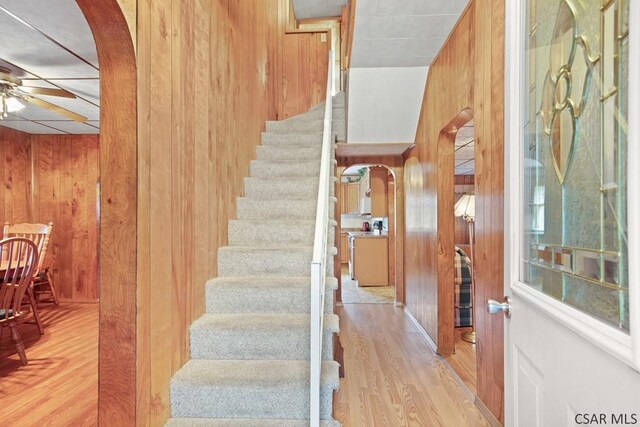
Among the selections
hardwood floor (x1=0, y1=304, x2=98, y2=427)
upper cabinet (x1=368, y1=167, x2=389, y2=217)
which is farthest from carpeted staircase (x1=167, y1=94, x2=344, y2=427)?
upper cabinet (x1=368, y1=167, x2=389, y2=217)

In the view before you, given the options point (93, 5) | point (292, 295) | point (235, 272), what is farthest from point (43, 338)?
point (93, 5)

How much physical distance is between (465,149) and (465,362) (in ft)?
11.4

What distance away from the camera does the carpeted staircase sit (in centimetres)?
168

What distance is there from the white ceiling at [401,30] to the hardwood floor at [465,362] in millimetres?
2671

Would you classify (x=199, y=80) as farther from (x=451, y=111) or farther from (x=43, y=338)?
(x=43, y=338)

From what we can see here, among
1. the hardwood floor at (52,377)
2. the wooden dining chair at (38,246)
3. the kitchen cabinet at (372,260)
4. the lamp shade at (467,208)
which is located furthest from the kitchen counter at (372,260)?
the wooden dining chair at (38,246)

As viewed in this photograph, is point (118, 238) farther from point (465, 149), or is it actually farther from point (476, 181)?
point (465, 149)

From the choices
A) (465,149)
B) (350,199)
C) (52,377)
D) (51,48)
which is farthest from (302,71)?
(350,199)

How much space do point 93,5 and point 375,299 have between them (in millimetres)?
4770

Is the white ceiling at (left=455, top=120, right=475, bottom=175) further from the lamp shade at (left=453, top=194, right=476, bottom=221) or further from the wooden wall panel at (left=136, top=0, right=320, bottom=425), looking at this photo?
the wooden wall panel at (left=136, top=0, right=320, bottom=425)

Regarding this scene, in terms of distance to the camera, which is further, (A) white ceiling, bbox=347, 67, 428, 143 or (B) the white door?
(A) white ceiling, bbox=347, 67, 428, 143

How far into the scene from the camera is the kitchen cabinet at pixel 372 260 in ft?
20.1

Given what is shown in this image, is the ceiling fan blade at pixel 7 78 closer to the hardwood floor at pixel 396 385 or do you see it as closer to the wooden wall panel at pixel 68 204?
the wooden wall panel at pixel 68 204

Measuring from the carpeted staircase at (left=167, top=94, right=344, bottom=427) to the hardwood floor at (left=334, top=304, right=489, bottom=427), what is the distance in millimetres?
596
